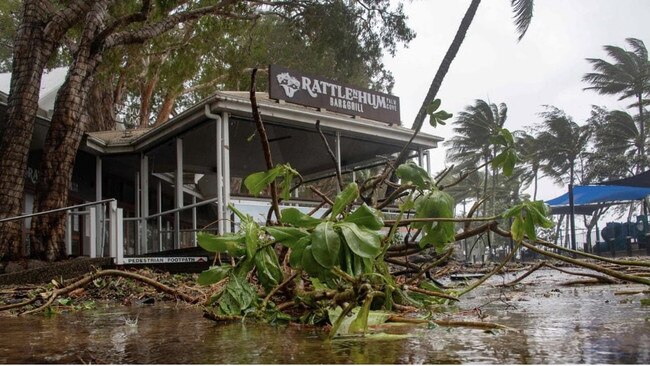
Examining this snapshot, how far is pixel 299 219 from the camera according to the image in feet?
5.62

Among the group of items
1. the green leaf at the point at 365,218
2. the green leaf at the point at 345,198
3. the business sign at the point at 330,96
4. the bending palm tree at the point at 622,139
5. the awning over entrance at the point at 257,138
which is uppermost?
the bending palm tree at the point at 622,139

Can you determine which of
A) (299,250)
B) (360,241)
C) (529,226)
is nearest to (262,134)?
(299,250)

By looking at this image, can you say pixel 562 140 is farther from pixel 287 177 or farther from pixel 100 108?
pixel 287 177

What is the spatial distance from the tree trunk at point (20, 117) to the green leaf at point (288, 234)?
336 inches

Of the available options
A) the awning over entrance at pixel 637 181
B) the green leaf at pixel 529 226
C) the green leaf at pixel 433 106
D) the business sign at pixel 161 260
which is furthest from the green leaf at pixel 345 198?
the awning over entrance at pixel 637 181

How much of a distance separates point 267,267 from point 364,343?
0.62 metres

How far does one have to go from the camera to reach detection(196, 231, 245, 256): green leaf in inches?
75.5

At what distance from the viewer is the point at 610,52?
4603cm

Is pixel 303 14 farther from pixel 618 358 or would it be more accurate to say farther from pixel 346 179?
pixel 618 358

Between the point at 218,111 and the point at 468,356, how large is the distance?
891 cm

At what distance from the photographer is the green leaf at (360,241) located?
1535 mm

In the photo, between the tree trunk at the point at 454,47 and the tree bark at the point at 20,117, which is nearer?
the tree bark at the point at 20,117

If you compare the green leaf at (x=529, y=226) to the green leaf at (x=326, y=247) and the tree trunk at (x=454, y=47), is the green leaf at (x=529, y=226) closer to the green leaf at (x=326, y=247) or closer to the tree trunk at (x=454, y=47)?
the green leaf at (x=326, y=247)

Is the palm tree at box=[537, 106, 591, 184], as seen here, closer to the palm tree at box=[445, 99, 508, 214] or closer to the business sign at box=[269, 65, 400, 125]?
the palm tree at box=[445, 99, 508, 214]
